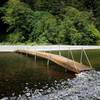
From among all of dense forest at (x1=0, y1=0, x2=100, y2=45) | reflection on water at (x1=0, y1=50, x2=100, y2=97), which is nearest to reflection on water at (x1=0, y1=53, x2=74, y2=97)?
reflection on water at (x1=0, y1=50, x2=100, y2=97)

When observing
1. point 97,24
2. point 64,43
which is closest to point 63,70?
point 64,43

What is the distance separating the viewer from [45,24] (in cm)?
6544

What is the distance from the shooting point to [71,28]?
65.4 m

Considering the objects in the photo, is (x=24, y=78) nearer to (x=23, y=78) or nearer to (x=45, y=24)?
(x=23, y=78)

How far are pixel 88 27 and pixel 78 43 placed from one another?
17.3ft

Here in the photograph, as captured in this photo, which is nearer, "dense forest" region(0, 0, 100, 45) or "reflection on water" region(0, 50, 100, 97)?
"reflection on water" region(0, 50, 100, 97)

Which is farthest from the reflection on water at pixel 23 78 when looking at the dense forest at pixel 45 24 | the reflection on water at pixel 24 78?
the dense forest at pixel 45 24

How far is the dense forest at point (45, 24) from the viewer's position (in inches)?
2530

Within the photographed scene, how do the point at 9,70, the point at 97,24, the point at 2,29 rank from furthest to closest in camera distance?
the point at 97,24, the point at 2,29, the point at 9,70

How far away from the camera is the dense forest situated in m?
64.2

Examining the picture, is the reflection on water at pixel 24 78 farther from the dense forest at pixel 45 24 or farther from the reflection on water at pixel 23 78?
the dense forest at pixel 45 24

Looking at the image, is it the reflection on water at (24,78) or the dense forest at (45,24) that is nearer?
the reflection on water at (24,78)

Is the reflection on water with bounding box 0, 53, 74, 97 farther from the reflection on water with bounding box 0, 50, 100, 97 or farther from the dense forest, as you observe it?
the dense forest

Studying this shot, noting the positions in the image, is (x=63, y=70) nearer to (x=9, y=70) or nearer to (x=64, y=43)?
(x=9, y=70)
